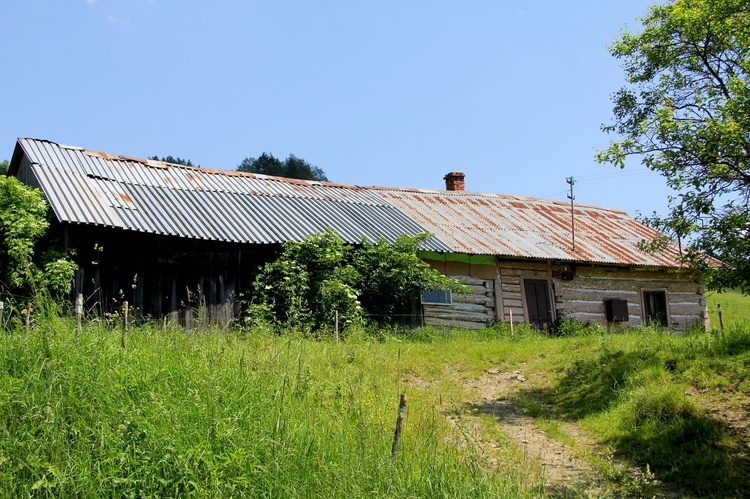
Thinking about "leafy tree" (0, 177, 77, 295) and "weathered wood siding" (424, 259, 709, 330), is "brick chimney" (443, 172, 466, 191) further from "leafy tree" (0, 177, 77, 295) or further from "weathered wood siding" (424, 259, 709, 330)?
"leafy tree" (0, 177, 77, 295)

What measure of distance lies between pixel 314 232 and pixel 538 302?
7.26 metres

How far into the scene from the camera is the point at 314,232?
57.3ft

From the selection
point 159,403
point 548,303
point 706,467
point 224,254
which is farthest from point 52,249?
point 548,303

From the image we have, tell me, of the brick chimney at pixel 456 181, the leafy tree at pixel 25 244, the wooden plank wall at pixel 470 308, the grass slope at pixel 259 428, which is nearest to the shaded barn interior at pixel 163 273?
the leafy tree at pixel 25 244

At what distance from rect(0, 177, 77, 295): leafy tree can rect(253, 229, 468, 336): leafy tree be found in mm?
3925

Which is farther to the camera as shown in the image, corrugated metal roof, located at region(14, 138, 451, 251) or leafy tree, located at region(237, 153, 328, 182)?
leafy tree, located at region(237, 153, 328, 182)

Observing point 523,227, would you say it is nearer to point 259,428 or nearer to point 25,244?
point 25,244

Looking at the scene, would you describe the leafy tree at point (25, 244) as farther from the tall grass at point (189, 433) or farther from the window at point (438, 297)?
the window at point (438, 297)

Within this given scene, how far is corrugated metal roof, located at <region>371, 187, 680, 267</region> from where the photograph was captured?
20469mm

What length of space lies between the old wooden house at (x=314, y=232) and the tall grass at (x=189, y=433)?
3666mm

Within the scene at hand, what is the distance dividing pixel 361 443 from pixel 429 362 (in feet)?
24.3

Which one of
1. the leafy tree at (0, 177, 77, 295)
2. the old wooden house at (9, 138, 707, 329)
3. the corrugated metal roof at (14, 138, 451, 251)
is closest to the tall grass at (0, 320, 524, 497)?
the old wooden house at (9, 138, 707, 329)

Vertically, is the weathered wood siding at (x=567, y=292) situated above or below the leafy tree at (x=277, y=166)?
below

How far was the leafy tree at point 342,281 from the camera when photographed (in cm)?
1563
